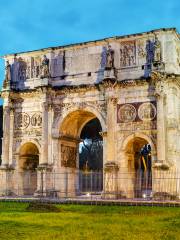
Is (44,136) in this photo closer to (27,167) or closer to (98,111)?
(27,167)

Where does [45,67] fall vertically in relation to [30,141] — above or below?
above

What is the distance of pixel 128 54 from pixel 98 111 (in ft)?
12.1

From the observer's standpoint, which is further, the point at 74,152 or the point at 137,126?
the point at 74,152

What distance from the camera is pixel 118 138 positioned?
26.0 m

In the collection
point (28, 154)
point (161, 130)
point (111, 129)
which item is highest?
point (111, 129)

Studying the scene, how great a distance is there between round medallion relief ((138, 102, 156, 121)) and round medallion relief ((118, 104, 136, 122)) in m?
0.40

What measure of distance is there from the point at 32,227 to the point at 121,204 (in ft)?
30.4

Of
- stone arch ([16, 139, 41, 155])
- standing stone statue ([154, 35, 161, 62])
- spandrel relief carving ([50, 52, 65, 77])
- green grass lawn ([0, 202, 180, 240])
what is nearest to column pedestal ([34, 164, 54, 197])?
stone arch ([16, 139, 41, 155])

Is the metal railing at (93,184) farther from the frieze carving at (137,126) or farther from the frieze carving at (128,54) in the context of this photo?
the frieze carving at (128,54)

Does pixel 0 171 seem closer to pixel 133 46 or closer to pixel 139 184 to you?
Answer: pixel 139 184

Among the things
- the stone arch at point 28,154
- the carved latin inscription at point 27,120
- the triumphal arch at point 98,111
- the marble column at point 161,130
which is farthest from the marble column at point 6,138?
the marble column at point 161,130

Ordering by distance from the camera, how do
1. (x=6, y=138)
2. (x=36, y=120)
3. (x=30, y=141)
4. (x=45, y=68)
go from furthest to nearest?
(x=6, y=138)
(x=36, y=120)
(x=30, y=141)
(x=45, y=68)

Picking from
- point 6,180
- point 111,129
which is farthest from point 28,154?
point 111,129

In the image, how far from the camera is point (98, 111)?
26.7 meters
